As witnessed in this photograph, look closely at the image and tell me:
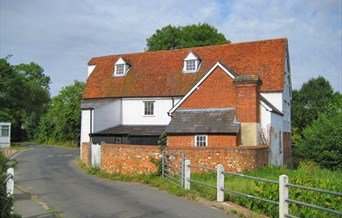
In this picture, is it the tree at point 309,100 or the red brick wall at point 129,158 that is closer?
the red brick wall at point 129,158

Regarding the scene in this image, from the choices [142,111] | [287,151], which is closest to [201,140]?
[142,111]

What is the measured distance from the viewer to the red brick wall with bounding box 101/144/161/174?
741 inches

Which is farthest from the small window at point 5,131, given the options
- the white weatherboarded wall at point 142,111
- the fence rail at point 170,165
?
the fence rail at point 170,165

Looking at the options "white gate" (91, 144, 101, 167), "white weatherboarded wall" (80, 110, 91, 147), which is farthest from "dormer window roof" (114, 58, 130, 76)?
"white gate" (91, 144, 101, 167)

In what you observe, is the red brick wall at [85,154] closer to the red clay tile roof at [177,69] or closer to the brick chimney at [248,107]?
the red clay tile roof at [177,69]

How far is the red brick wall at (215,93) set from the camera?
24.3 meters

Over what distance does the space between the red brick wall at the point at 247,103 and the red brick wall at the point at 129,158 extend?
6.83m

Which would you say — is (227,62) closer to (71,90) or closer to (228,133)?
(228,133)

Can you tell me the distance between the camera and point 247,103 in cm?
2312

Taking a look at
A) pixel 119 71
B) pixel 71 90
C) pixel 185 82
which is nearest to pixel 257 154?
pixel 185 82

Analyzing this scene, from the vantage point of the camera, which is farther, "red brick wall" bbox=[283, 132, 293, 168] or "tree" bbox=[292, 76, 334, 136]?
"tree" bbox=[292, 76, 334, 136]

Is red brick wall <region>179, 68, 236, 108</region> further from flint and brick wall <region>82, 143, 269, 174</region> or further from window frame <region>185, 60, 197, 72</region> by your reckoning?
window frame <region>185, 60, 197, 72</region>

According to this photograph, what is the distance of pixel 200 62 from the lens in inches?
1310

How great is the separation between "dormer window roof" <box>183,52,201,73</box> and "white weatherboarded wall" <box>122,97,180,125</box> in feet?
10.1
